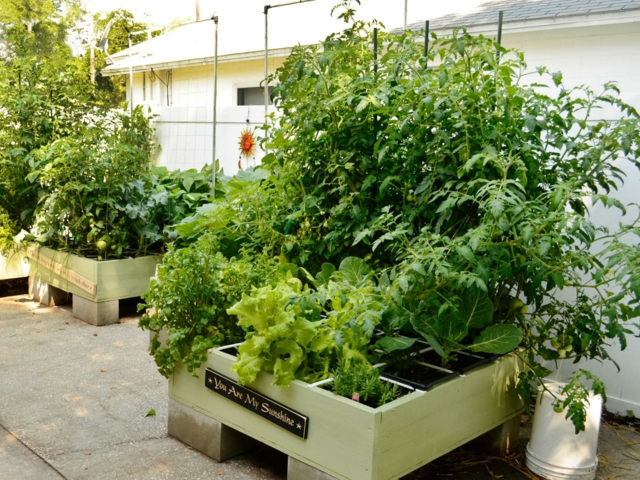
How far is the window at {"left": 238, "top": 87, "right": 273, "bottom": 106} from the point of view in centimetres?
1002

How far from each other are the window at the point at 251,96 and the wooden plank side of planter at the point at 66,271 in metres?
4.58

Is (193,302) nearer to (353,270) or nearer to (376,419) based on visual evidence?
(353,270)

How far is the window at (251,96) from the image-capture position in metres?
10.0

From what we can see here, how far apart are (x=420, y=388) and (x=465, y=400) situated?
1.15 ft

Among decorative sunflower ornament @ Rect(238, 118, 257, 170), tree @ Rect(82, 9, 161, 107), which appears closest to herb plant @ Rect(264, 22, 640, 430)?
decorative sunflower ornament @ Rect(238, 118, 257, 170)

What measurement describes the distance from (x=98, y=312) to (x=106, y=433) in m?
2.42

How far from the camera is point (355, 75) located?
376 centimetres

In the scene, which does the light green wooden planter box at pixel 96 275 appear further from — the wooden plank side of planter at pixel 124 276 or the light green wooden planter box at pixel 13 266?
the light green wooden planter box at pixel 13 266

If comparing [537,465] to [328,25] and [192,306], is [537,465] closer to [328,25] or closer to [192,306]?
[192,306]

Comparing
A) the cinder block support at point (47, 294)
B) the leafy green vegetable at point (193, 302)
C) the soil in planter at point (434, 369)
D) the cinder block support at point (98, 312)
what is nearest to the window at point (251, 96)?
the cinder block support at point (47, 294)

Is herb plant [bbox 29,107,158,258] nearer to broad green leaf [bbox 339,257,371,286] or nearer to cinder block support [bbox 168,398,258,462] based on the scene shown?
cinder block support [bbox 168,398,258,462]

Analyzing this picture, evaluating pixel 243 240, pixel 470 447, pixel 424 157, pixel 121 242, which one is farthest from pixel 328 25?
pixel 470 447

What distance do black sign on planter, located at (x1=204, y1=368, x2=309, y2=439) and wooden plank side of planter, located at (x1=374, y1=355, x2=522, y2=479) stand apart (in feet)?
1.33

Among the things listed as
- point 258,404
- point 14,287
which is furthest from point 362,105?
point 14,287
